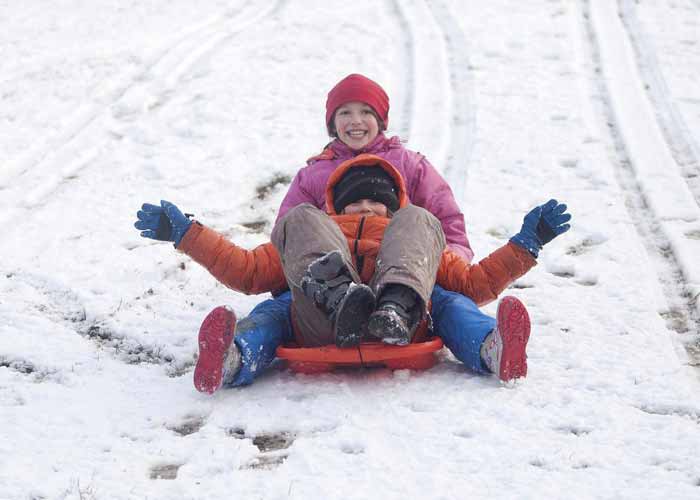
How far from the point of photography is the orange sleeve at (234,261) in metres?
3.51

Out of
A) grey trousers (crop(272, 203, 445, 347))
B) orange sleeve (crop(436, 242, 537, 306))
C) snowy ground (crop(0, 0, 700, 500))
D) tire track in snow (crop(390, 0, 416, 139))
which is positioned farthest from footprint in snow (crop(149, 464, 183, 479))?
tire track in snow (crop(390, 0, 416, 139))

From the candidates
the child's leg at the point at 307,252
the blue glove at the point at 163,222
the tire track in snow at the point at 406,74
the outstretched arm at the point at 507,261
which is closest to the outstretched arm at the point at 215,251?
the blue glove at the point at 163,222

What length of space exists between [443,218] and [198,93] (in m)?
3.11

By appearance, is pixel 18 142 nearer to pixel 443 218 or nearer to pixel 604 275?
pixel 443 218

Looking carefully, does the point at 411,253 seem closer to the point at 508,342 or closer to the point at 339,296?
the point at 339,296

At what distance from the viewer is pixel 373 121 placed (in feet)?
14.2

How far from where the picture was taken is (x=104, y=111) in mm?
6293

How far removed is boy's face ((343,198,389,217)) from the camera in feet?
12.4

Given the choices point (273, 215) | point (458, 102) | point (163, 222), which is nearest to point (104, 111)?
point (273, 215)

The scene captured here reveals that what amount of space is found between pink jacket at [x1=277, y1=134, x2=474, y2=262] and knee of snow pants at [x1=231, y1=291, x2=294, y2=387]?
2.47 ft

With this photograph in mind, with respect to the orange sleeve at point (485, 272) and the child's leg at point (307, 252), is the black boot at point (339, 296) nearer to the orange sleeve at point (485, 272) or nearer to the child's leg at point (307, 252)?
the child's leg at point (307, 252)

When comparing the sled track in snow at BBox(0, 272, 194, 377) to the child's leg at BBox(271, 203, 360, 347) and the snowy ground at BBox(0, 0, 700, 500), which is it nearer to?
the snowy ground at BBox(0, 0, 700, 500)

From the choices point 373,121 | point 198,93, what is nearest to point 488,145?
point 373,121

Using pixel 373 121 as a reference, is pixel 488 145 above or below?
below
